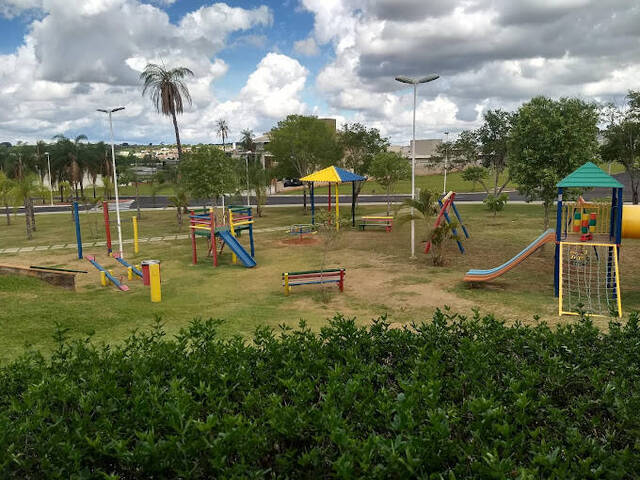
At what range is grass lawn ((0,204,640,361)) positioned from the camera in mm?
12570

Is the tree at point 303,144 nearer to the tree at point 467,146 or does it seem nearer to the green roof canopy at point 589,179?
the tree at point 467,146

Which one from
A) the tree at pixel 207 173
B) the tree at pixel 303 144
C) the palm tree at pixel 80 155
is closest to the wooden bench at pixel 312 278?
the tree at pixel 207 173

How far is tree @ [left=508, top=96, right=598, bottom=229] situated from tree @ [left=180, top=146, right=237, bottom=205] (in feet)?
53.9

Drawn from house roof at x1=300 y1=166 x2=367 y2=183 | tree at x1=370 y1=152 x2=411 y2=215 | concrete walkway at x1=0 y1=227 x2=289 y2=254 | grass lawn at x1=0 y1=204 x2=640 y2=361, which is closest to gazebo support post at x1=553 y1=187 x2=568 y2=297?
grass lawn at x1=0 y1=204 x2=640 y2=361

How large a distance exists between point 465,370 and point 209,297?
1105cm

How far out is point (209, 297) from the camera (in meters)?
15.4

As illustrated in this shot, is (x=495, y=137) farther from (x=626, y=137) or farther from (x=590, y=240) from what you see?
(x=590, y=240)

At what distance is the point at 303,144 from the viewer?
3869 cm

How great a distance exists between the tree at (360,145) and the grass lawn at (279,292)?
1678cm

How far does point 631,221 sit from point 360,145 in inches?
1127

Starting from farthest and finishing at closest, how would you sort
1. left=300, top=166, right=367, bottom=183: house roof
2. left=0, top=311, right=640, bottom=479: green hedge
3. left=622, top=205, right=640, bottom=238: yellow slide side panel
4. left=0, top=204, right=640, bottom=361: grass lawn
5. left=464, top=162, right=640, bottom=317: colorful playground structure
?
1. left=300, top=166, right=367, bottom=183: house roof
2. left=622, top=205, right=640, bottom=238: yellow slide side panel
3. left=464, top=162, right=640, bottom=317: colorful playground structure
4. left=0, top=204, right=640, bottom=361: grass lawn
5. left=0, top=311, right=640, bottom=479: green hedge

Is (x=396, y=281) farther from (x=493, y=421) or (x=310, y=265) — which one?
(x=493, y=421)

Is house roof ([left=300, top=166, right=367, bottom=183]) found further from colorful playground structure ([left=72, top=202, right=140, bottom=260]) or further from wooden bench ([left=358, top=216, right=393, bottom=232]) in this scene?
colorful playground structure ([left=72, top=202, right=140, bottom=260])

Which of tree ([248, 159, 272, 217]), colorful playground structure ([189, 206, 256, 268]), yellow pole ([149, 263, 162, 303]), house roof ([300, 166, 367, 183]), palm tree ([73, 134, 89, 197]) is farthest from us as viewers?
palm tree ([73, 134, 89, 197])
